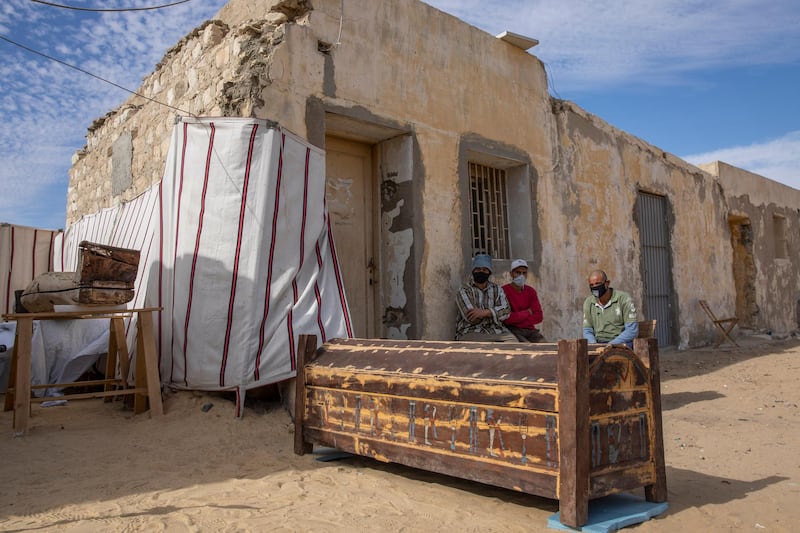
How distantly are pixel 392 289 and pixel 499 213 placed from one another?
2055 mm

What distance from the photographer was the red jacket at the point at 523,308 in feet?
19.4

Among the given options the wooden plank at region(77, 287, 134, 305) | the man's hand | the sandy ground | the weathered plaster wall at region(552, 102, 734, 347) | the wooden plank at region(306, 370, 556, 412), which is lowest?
the sandy ground

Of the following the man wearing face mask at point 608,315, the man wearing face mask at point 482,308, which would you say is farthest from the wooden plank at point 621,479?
the man wearing face mask at point 482,308

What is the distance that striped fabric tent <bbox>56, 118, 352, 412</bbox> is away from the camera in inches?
173

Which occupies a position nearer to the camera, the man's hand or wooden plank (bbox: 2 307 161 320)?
wooden plank (bbox: 2 307 161 320)

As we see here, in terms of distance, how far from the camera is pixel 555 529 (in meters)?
Result: 2.50

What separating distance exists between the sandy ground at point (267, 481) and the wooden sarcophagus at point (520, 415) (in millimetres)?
199

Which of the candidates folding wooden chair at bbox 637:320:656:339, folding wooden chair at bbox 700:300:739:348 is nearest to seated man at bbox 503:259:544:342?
folding wooden chair at bbox 637:320:656:339

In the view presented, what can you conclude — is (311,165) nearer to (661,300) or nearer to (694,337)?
(661,300)

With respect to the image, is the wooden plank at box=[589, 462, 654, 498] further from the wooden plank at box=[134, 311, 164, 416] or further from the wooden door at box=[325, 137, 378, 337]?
the wooden door at box=[325, 137, 378, 337]

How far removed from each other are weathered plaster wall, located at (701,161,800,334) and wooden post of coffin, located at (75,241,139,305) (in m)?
11.7

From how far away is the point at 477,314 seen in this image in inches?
223

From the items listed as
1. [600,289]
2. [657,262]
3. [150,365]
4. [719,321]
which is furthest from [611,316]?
[719,321]

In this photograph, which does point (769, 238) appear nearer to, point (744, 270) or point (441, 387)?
point (744, 270)
